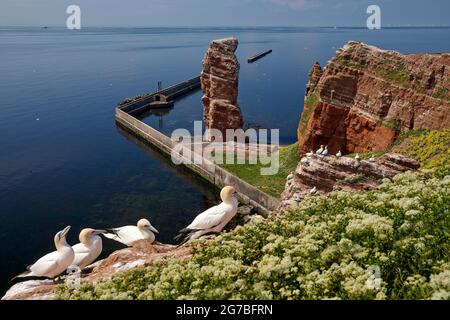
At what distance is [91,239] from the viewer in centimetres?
1529

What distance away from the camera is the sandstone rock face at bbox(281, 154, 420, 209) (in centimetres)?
2291

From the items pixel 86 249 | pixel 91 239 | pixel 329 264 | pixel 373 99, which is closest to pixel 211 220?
pixel 91 239

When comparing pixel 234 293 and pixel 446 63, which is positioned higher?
pixel 446 63

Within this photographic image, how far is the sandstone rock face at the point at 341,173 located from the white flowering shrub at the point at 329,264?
39.1 feet

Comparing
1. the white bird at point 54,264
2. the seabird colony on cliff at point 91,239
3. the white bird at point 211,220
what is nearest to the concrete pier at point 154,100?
the seabird colony on cliff at point 91,239

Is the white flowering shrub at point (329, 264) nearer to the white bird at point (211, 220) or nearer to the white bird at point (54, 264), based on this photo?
the white bird at point (211, 220)

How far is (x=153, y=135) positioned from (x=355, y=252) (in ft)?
187

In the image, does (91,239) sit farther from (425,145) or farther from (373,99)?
(373,99)

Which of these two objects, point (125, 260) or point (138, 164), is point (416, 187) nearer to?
point (125, 260)

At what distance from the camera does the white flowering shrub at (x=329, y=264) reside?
790 cm

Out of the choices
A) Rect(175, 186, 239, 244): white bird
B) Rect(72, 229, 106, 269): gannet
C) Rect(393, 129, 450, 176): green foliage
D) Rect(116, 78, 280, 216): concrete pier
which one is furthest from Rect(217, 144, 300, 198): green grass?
Rect(72, 229, 106, 269): gannet

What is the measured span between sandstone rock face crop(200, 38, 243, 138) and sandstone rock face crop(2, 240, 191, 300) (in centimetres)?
4175
